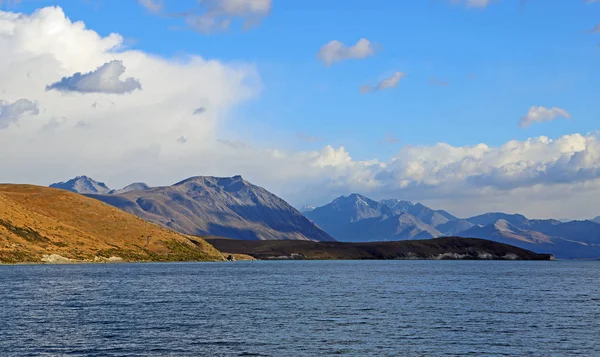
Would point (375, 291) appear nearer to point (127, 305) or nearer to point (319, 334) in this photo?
point (127, 305)

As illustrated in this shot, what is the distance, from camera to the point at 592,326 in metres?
85.2

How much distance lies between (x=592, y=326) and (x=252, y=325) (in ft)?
143

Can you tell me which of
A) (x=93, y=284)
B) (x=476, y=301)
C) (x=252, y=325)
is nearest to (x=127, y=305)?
(x=252, y=325)

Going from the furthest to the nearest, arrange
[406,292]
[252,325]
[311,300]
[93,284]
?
[93,284], [406,292], [311,300], [252,325]

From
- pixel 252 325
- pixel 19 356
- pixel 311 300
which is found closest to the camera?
pixel 19 356

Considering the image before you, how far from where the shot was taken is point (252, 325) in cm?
8356

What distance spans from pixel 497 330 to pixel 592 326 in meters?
14.2

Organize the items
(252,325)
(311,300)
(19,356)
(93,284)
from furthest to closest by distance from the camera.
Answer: (93,284) < (311,300) < (252,325) < (19,356)

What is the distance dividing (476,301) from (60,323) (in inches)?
2806

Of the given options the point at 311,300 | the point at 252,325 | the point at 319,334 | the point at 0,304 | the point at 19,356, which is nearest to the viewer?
the point at 19,356

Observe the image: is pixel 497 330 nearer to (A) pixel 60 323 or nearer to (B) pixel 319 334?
(B) pixel 319 334

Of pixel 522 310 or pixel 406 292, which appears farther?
pixel 406 292

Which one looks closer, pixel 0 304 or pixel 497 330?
pixel 497 330

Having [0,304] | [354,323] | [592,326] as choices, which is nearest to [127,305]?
[0,304]
